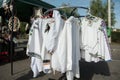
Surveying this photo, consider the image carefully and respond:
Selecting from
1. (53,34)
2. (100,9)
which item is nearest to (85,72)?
(53,34)

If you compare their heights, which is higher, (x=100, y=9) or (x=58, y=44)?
(x=100, y=9)

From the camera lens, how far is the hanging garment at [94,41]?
7434mm

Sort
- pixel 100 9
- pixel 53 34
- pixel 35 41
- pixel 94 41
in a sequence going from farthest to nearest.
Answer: pixel 100 9 → pixel 94 41 → pixel 35 41 → pixel 53 34

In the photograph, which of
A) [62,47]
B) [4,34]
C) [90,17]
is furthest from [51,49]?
[4,34]

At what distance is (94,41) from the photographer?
7.47 m

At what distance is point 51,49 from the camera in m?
6.71

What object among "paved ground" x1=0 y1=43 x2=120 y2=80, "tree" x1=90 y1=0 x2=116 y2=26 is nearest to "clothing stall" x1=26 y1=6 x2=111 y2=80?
"paved ground" x1=0 y1=43 x2=120 y2=80

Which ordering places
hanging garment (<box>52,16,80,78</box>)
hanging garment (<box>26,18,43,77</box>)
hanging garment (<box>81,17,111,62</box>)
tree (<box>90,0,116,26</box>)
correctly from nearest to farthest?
hanging garment (<box>52,16,80,78</box>), hanging garment (<box>26,18,43,77</box>), hanging garment (<box>81,17,111,62</box>), tree (<box>90,0,116,26</box>)

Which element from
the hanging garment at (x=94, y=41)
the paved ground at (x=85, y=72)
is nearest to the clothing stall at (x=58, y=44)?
the hanging garment at (x=94, y=41)

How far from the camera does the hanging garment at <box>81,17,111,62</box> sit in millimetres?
7434

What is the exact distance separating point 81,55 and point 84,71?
218cm

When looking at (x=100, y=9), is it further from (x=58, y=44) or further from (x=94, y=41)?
(x=58, y=44)

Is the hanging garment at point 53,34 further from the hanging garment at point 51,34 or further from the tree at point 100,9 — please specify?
the tree at point 100,9

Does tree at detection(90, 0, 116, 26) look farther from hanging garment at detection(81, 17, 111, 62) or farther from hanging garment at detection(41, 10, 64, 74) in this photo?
hanging garment at detection(41, 10, 64, 74)
